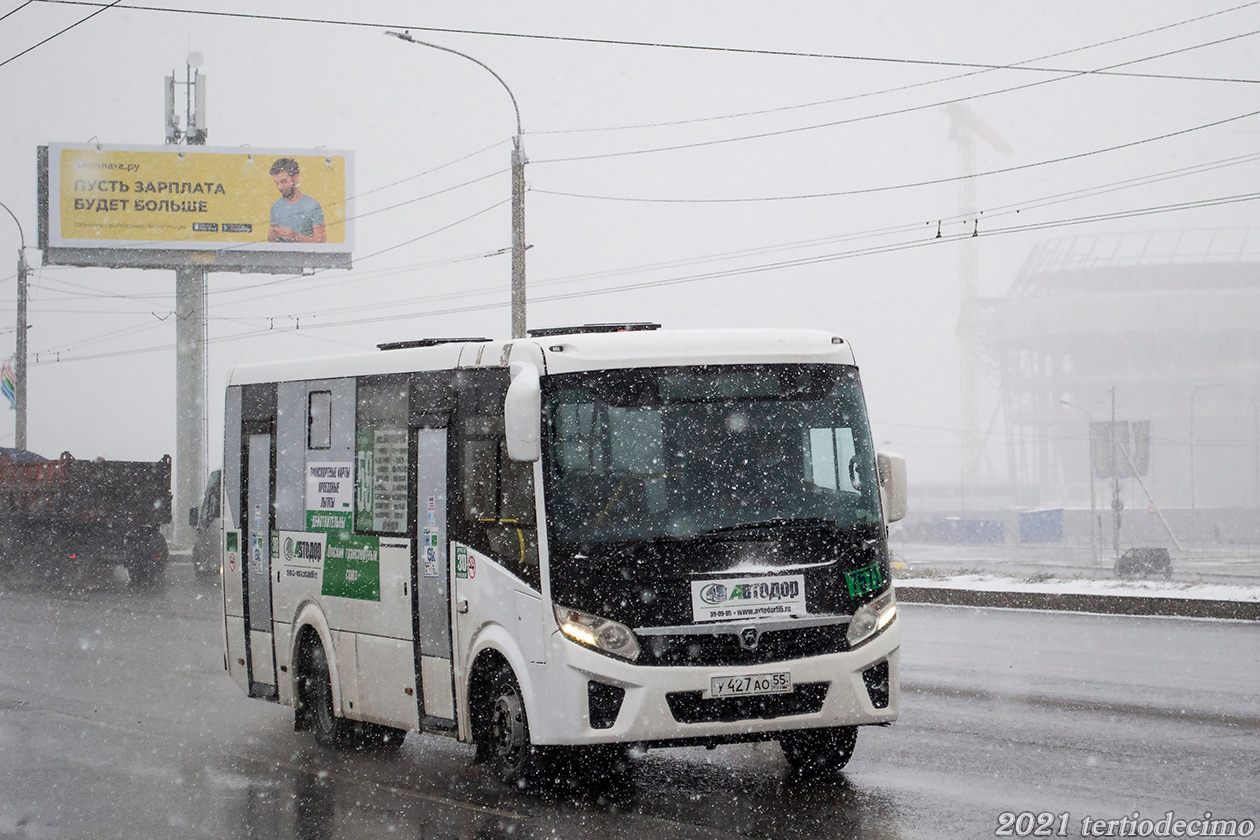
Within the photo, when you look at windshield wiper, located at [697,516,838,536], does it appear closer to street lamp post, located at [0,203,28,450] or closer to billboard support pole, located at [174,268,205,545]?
street lamp post, located at [0,203,28,450]

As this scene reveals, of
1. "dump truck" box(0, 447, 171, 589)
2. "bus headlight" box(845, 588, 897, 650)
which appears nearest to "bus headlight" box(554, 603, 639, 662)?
"bus headlight" box(845, 588, 897, 650)

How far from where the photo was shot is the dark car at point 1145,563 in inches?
2090

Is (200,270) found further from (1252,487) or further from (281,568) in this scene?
(1252,487)

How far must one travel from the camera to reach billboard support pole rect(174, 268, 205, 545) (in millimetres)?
58875

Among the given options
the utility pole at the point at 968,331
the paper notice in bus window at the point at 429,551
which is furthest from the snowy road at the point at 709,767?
the utility pole at the point at 968,331

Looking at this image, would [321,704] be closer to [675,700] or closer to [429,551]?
[429,551]

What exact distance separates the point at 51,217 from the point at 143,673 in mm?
52138

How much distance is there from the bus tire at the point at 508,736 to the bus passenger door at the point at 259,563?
10.1 feet

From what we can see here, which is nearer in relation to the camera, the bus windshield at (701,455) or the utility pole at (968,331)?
the bus windshield at (701,455)

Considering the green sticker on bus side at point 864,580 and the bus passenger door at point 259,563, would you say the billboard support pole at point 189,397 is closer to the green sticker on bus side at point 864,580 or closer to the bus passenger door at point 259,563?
the bus passenger door at point 259,563

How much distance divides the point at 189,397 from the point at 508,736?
55.0 meters

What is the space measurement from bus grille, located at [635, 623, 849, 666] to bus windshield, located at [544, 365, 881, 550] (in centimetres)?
52

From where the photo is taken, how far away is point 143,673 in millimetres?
14523

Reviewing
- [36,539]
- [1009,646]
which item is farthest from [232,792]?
[36,539]
